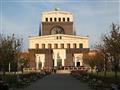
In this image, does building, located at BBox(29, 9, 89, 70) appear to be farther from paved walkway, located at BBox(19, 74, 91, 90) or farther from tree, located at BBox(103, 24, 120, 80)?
tree, located at BBox(103, 24, 120, 80)

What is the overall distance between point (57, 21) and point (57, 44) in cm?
987

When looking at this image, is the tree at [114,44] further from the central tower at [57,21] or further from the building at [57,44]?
the central tower at [57,21]

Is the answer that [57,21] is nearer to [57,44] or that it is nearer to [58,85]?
[57,44]

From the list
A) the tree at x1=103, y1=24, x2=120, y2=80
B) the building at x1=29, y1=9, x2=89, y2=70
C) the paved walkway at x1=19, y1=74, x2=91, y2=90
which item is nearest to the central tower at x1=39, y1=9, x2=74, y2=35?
the building at x1=29, y1=9, x2=89, y2=70

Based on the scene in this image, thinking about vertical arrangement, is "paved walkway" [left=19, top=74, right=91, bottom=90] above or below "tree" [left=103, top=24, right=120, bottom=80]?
below

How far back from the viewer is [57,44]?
15238 cm

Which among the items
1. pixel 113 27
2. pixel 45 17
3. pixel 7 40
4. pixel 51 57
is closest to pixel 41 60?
pixel 51 57

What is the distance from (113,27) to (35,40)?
116 meters

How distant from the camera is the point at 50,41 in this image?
15162cm

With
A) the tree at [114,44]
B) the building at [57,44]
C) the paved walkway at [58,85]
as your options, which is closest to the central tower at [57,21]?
the building at [57,44]

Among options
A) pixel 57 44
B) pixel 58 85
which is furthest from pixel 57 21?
pixel 58 85

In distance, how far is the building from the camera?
147m

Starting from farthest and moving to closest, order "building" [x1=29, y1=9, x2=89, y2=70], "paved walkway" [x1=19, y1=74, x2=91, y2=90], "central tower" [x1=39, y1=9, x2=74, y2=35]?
1. "central tower" [x1=39, y1=9, x2=74, y2=35]
2. "building" [x1=29, y1=9, x2=89, y2=70]
3. "paved walkway" [x1=19, y1=74, x2=91, y2=90]

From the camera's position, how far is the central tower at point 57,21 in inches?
6156
